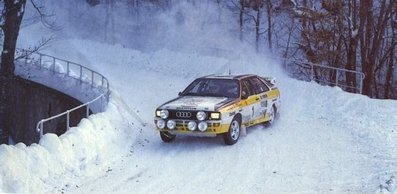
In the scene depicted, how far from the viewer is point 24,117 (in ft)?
87.3

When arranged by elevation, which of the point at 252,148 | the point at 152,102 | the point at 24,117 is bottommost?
the point at 24,117

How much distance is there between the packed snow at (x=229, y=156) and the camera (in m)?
8.93

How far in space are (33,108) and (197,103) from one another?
15874 millimetres

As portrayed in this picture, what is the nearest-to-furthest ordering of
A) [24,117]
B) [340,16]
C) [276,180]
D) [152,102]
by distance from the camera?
[276,180], [152,102], [24,117], [340,16]

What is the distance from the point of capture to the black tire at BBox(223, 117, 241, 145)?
11.8m

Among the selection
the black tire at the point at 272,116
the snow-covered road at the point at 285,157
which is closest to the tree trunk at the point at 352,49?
the snow-covered road at the point at 285,157

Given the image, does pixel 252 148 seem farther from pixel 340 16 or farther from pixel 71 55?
pixel 71 55

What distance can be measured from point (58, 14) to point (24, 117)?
20637 mm

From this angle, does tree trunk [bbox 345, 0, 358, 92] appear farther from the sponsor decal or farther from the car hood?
the sponsor decal

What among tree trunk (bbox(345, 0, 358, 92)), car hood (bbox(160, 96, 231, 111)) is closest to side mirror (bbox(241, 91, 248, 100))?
car hood (bbox(160, 96, 231, 111))

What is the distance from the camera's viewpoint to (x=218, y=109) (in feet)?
37.7

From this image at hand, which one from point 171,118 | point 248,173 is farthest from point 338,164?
point 171,118

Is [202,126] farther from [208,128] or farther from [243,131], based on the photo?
[243,131]

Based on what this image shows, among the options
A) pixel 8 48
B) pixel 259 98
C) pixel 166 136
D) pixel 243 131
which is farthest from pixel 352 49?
pixel 166 136
